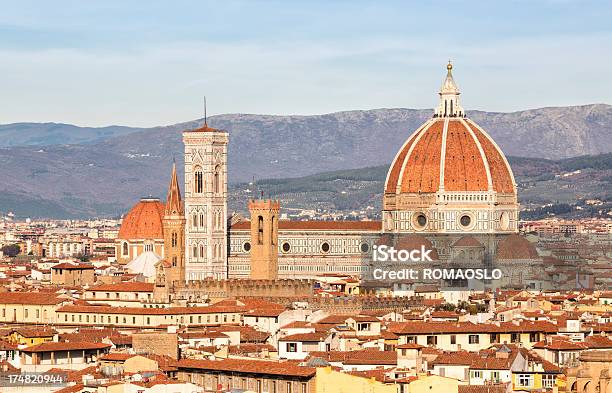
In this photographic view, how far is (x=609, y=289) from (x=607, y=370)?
7824cm

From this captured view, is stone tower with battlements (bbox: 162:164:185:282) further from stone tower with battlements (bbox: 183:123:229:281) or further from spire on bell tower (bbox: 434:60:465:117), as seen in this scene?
spire on bell tower (bbox: 434:60:465:117)

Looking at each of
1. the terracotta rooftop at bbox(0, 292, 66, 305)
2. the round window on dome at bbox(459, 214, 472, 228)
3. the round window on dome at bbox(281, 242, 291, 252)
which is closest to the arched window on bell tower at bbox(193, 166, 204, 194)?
the round window on dome at bbox(281, 242, 291, 252)

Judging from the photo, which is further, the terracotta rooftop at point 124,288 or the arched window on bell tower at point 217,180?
the arched window on bell tower at point 217,180

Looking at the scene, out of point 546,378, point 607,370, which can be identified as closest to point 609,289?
point 546,378

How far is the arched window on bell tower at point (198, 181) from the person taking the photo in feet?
463

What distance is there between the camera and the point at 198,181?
141250 mm

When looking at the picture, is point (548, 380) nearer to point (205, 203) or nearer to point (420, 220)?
point (205, 203)

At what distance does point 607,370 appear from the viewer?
129ft

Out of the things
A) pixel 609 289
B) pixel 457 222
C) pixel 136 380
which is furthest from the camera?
Result: pixel 457 222

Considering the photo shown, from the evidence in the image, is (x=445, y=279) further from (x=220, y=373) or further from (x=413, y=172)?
(x=220, y=373)

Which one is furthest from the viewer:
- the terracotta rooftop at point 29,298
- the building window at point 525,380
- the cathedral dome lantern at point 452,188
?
the cathedral dome lantern at point 452,188

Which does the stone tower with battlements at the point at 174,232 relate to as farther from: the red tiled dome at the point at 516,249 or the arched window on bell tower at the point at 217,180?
the red tiled dome at the point at 516,249

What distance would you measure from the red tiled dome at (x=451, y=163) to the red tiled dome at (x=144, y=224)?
80.0 feet

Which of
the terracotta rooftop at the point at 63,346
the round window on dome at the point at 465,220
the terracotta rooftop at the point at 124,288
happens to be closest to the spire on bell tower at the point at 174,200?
the round window on dome at the point at 465,220
